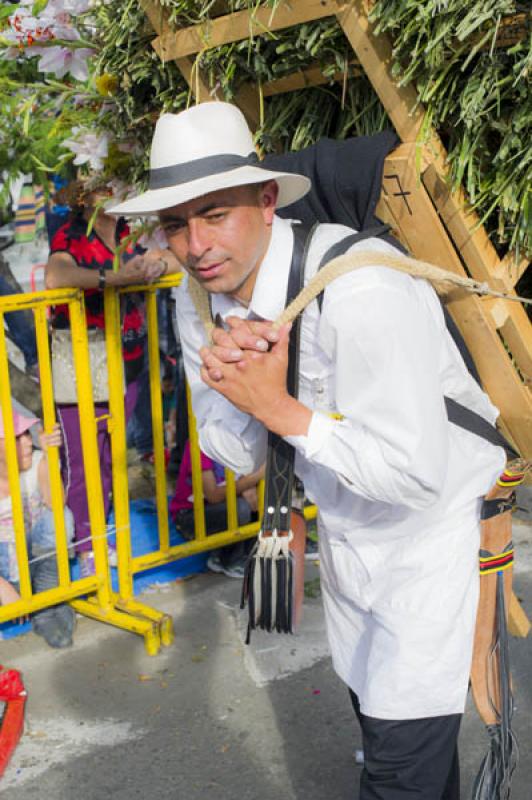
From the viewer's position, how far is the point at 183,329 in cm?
261

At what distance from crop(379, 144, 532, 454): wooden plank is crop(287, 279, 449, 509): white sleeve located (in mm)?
386

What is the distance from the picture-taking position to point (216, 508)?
4.96 m

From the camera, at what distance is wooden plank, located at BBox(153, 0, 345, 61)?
234 centimetres

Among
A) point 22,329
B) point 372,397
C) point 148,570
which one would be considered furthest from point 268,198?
point 22,329

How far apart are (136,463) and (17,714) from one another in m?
3.04

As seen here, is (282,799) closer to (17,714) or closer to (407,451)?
(17,714)

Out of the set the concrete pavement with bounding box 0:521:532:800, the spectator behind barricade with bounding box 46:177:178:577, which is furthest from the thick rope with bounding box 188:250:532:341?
the spectator behind barricade with bounding box 46:177:178:577

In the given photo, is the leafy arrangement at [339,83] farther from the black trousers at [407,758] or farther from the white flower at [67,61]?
the black trousers at [407,758]

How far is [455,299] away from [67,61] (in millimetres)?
1659

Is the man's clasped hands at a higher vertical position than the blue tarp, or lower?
higher

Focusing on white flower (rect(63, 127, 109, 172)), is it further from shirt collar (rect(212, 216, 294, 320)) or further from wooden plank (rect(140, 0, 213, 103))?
shirt collar (rect(212, 216, 294, 320))

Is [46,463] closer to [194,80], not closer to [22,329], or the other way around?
[194,80]

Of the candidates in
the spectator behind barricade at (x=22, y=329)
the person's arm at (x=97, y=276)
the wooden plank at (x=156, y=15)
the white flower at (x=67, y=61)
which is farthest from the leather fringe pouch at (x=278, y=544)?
the spectator behind barricade at (x=22, y=329)

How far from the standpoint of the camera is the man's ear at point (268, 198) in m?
2.29
